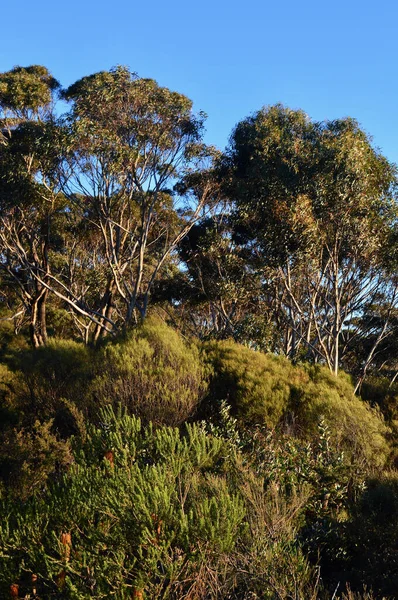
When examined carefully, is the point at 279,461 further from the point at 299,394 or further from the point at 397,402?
the point at 397,402

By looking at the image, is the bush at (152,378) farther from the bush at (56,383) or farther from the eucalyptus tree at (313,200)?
the eucalyptus tree at (313,200)

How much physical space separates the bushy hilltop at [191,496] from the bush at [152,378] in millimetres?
37

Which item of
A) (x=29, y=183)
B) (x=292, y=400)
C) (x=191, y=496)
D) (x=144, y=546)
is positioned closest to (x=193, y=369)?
(x=292, y=400)

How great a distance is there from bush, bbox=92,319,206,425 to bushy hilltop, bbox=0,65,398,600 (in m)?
0.05

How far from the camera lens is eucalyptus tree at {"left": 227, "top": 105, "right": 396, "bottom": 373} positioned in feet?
57.0

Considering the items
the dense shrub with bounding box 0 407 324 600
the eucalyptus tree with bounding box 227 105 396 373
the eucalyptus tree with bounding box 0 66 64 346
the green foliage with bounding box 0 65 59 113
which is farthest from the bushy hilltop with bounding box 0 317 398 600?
the green foliage with bounding box 0 65 59 113

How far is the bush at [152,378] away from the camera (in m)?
11.1

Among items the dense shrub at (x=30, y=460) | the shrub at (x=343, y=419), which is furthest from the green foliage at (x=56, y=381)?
the shrub at (x=343, y=419)

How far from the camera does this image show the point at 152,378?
11.6 meters

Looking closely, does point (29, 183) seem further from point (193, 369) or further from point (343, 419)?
point (343, 419)

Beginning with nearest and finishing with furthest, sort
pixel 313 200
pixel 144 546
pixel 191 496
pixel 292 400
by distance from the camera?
1. pixel 144 546
2. pixel 191 496
3. pixel 292 400
4. pixel 313 200

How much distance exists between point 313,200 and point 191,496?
43.6 ft

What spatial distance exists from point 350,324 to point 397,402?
9.74m

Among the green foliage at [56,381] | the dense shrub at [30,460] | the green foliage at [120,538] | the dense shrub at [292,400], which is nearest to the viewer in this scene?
the green foliage at [120,538]
